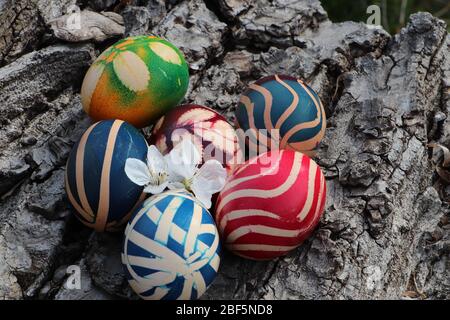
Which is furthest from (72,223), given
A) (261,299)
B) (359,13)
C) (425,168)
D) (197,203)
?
(359,13)

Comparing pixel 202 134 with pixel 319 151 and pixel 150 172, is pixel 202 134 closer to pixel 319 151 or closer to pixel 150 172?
pixel 150 172

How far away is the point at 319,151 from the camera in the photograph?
2.44 m

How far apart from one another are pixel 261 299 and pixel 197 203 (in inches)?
13.3

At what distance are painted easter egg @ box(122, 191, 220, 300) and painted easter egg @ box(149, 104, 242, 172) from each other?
25cm

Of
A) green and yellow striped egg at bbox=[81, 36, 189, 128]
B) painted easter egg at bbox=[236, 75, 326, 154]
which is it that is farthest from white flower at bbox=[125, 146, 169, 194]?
painted easter egg at bbox=[236, 75, 326, 154]

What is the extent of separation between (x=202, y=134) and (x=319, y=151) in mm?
493

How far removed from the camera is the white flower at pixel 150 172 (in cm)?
201

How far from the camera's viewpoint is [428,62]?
2.75 m

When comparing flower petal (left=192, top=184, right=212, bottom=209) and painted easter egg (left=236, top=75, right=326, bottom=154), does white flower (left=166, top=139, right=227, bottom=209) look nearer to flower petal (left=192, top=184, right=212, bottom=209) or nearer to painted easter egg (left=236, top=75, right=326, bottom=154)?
flower petal (left=192, top=184, right=212, bottom=209)

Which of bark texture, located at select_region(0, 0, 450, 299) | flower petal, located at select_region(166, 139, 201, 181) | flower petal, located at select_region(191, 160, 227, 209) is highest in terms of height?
flower petal, located at select_region(166, 139, 201, 181)

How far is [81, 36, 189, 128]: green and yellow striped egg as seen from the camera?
85.6 inches

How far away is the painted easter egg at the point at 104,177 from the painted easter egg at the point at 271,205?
0.91 ft

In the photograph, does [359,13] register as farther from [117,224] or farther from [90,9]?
[117,224]

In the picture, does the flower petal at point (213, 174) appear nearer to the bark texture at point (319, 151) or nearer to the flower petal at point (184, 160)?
the flower petal at point (184, 160)
